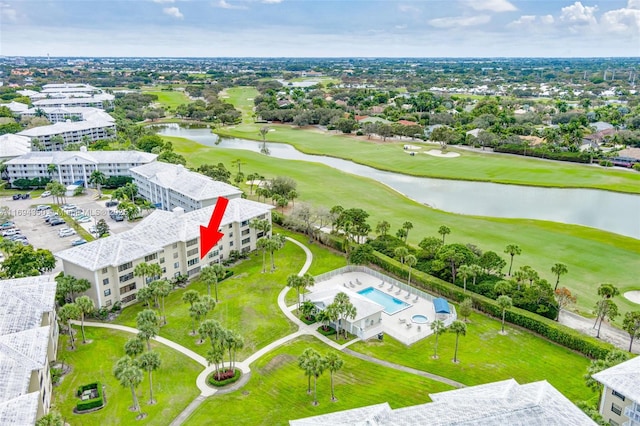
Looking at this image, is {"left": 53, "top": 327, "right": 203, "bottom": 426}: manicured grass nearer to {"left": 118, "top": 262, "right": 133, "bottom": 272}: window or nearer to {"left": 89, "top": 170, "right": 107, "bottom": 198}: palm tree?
{"left": 118, "top": 262, "right": 133, "bottom": 272}: window

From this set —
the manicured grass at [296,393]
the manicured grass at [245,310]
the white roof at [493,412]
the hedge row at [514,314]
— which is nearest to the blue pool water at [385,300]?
the hedge row at [514,314]

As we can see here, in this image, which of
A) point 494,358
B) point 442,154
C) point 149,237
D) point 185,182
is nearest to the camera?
point 494,358

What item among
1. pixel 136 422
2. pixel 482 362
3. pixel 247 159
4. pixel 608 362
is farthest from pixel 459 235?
pixel 247 159

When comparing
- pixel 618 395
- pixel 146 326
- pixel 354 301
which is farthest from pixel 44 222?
pixel 618 395

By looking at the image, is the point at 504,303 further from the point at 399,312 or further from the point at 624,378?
the point at 624,378

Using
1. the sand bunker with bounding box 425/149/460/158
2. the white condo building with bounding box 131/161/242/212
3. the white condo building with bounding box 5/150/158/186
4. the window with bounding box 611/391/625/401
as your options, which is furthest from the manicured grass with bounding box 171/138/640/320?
the sand bunker with bounding box 425/149/460/158

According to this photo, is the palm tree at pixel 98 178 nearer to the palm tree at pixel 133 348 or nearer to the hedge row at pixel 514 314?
the hedge row at pixel 514 314
